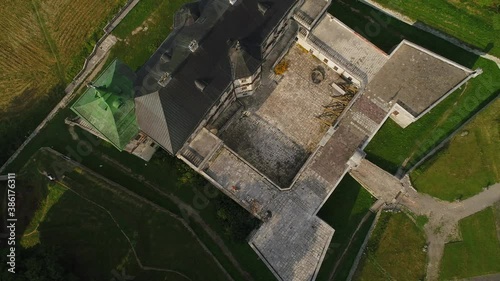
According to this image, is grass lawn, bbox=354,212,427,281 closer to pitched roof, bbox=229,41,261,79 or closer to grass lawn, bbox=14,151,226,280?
grass lawn, bbox=14,151,226,280

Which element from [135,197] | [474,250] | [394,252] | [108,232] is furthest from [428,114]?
[108,232]

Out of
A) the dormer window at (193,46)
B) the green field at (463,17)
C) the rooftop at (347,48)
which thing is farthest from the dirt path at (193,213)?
the green field at (463,17)

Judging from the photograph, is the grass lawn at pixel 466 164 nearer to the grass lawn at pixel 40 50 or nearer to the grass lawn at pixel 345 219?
the grass lawn at pixel 345 219

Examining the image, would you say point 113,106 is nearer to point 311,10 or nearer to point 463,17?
point 311,10

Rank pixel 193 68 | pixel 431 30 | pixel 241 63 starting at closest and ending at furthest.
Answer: pixel 193 68
pixel 241 63
pixel 431 30

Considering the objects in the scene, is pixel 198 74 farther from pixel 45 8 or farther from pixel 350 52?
pixel 45 8
